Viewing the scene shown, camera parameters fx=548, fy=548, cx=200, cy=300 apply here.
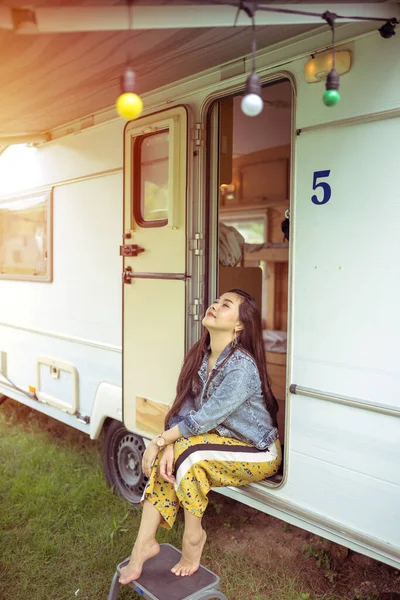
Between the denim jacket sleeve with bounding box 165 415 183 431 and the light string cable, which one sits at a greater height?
the light string cable

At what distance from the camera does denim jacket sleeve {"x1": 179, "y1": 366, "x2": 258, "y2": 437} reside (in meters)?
2.63

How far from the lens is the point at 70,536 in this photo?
3426 mm

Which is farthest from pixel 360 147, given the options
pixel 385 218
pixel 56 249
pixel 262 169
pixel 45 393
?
pixel 262 169

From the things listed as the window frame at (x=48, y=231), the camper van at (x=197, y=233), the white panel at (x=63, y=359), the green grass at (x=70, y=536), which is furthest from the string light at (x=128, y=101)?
the window frame at (x=48, y=231)

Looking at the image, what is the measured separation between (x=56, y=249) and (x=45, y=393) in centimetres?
122

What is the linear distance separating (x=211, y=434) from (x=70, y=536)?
1354 mm

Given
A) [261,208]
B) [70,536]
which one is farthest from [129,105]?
[261,208]

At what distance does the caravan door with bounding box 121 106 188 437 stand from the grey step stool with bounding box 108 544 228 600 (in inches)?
33.6

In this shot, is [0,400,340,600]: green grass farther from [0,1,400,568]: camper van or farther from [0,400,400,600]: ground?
[0,1,400,568]: camper van

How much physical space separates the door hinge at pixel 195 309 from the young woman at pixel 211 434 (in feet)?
0.77

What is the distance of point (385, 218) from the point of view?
2344 millimetres

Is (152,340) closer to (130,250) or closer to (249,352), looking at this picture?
(130,250)

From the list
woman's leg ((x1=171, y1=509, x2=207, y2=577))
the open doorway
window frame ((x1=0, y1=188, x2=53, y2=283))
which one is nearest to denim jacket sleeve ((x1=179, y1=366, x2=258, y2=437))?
woman's leg ((x1=171, y1=509, x2=207, y2=577))

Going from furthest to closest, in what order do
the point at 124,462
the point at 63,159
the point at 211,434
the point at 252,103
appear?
Result: 1. the point at 63,159
2. the point at 124,462
3. the point at 211,434
4. the point at 252,103
